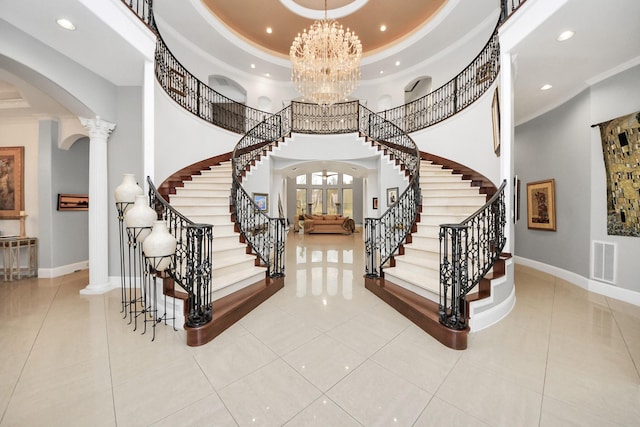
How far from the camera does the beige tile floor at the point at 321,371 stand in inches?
60.3

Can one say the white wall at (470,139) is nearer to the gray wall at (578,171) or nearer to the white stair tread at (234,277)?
the gray wall at (578,171)

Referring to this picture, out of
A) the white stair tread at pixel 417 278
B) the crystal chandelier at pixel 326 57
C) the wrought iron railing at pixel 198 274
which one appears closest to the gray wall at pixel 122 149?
the wrought iron railing at pixel 198 274

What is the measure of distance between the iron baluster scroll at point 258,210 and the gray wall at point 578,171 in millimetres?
5191

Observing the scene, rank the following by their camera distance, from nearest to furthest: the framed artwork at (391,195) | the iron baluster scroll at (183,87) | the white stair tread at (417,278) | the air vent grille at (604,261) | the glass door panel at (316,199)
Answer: the white stair tread at (417,278) → the air vent grille at (604,261) → the iron baluster scroll at (183,87) → the framed artwork at (391,195) → the glass door panel at (316,199)

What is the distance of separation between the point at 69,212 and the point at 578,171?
390 inches

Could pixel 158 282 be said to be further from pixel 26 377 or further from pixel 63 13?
pixel 63 13

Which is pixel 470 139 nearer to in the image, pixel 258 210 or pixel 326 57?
pixel 326 57

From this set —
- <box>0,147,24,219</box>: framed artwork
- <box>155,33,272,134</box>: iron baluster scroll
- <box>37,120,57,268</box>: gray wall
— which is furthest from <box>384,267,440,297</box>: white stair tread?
<box>0,147,24,219</box>: framed artwork

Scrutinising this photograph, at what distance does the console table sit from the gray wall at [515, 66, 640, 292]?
9.95 m

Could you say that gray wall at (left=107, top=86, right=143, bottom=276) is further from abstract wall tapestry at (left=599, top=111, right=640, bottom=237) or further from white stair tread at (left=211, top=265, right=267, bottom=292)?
abstract wall tapestry at (left=599, top=111, right=640, bottom=237)

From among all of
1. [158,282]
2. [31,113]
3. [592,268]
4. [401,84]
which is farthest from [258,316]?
[401,84]

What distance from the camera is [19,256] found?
443 cm

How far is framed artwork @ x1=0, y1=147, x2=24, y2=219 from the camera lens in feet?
15.7

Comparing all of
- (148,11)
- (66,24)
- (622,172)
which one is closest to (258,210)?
(66,24)
